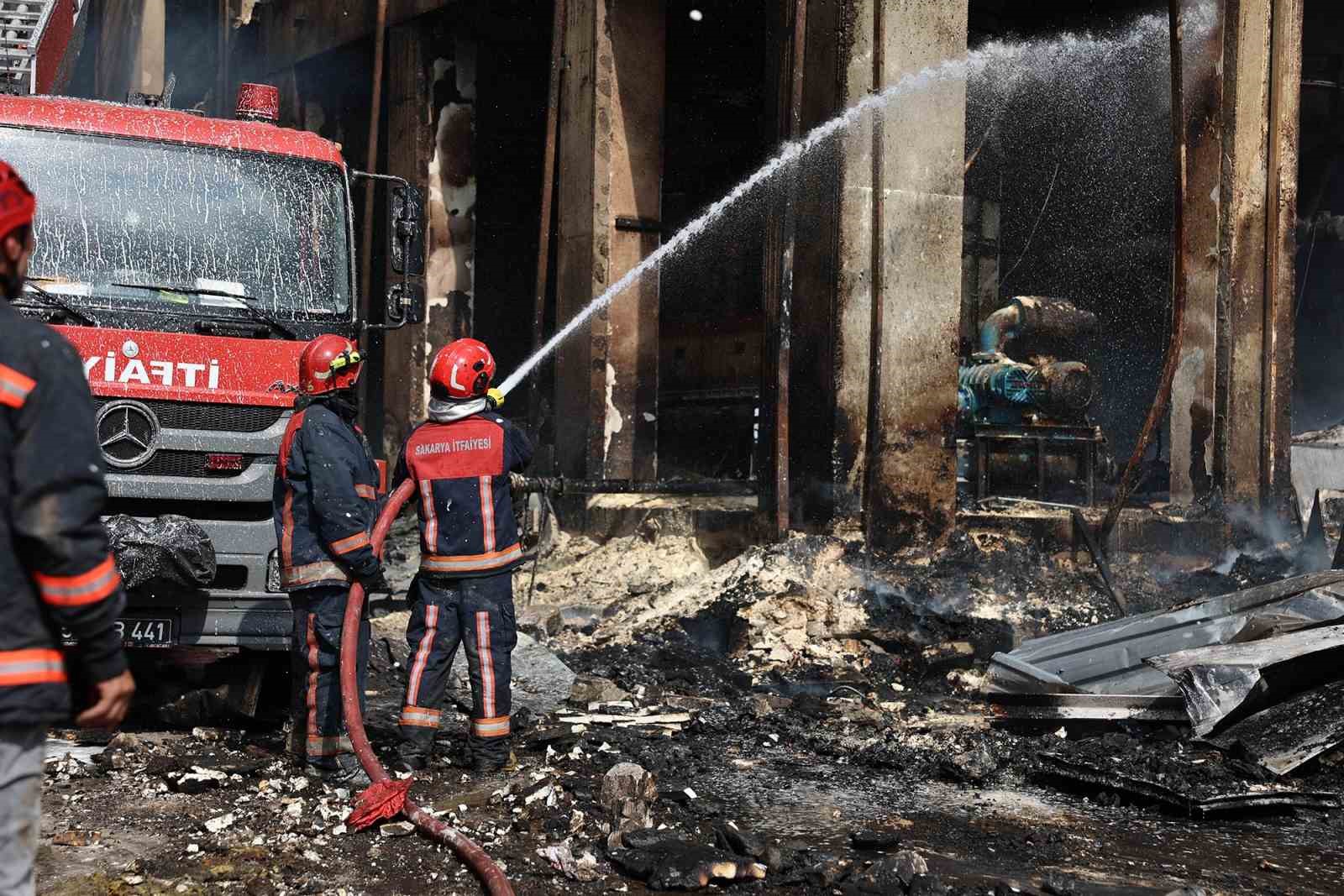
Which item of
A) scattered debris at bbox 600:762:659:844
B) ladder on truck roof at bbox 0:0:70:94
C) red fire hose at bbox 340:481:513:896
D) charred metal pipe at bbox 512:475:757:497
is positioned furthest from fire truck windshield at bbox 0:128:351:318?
ladder on truck roof at bbox 0:0:70:94

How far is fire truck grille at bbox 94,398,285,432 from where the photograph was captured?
593 centimetres

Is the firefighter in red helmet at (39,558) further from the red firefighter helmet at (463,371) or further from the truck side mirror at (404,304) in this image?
the truck side mirror at (404,304)

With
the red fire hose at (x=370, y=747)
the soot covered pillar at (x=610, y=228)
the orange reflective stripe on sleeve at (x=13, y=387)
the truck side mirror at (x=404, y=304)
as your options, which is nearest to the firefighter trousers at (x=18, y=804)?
the orange reflective stripe on sleeve at (x=13, y=387)

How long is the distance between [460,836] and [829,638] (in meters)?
4.02

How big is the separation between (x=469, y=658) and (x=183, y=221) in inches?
101

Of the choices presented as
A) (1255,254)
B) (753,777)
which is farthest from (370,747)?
(1255,254)

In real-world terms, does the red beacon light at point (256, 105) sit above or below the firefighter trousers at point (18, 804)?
above

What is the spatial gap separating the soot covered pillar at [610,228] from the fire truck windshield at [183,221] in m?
4.10

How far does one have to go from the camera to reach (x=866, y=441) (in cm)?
906

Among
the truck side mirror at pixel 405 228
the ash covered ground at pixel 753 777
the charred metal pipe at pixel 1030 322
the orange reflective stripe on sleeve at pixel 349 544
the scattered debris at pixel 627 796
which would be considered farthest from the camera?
the charred metal pipe at pixel 1030 322

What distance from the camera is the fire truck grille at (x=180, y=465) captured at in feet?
19.3

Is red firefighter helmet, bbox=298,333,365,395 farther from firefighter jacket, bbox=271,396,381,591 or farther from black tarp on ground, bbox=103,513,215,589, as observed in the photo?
black tarp on ground, bbox=103,513,215,589

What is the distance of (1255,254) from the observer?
35.3 feet

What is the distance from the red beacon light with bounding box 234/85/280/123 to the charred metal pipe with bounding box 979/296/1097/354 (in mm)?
6172
